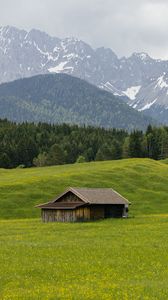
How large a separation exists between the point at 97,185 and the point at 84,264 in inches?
2693

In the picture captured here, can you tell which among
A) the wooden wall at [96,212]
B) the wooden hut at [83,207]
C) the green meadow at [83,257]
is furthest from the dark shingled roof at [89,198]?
the green meadow at [83,257]

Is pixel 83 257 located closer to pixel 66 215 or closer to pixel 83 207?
pixel 83 207

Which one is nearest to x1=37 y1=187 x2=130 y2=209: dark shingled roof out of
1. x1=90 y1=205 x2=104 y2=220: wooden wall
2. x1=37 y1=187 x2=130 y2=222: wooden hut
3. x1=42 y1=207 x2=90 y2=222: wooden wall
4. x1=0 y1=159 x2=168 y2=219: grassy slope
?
x1=37 y1=187 x2=130 y2=222: wooden hut

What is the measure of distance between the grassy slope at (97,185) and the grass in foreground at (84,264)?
28.1 meters

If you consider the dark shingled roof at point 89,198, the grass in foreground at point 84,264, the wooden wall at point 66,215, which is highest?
the grass in foreground at point 84,264

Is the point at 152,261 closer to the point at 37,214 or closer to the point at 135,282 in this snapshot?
the point at 135,282

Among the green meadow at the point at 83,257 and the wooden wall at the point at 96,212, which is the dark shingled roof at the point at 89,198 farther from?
the green meadow at the point at 83,257

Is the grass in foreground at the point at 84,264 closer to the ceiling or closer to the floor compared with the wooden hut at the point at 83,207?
closer to the ceiling

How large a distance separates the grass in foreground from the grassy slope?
2814 cm

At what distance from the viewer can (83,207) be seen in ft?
246

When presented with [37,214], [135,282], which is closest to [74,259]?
[135,282]

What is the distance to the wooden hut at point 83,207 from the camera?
2948 inches

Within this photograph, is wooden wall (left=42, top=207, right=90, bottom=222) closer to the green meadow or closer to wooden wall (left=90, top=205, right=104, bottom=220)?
wooden wall (left=90, top=205, right=104, bottom=220)

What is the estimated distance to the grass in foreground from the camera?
82.9ft
